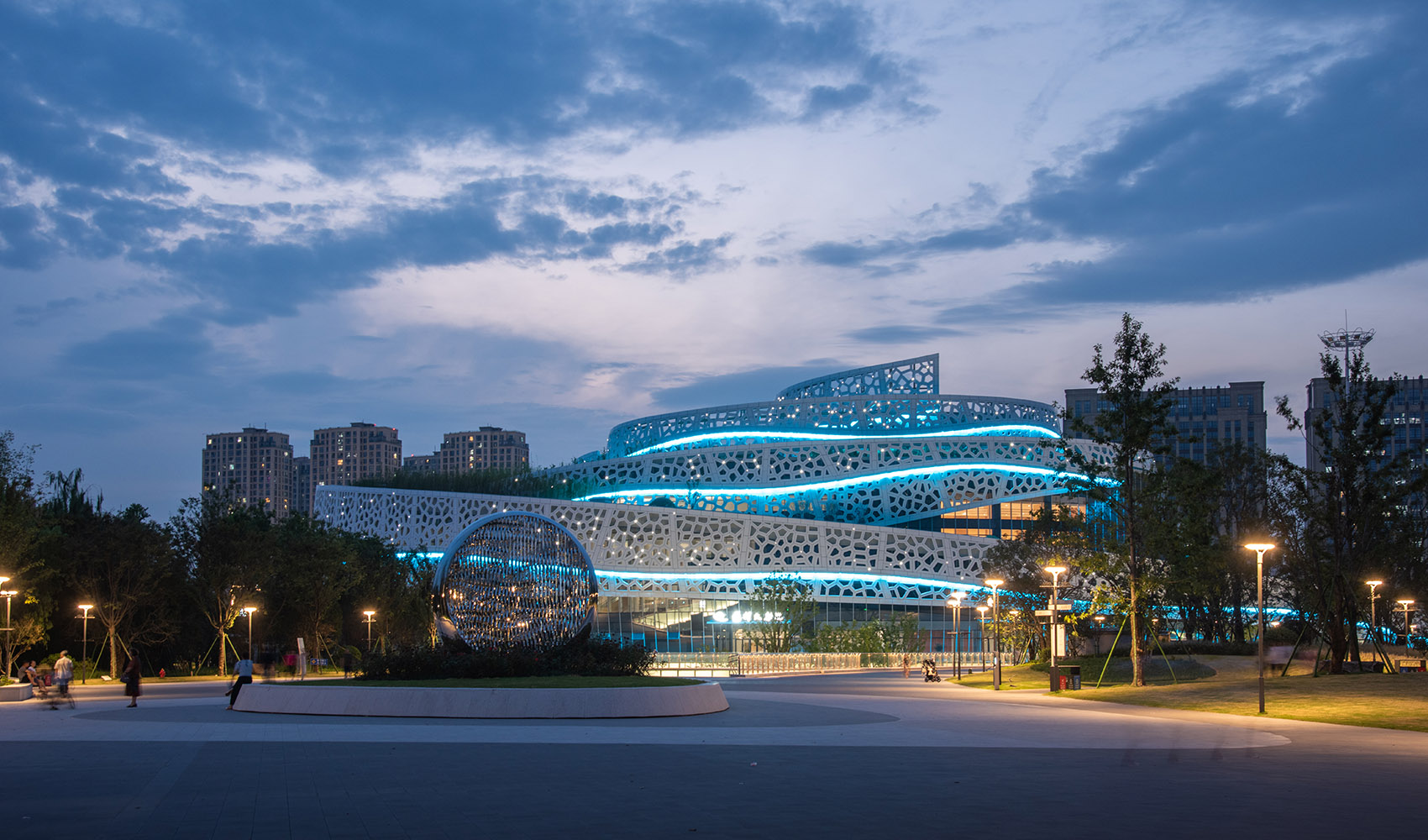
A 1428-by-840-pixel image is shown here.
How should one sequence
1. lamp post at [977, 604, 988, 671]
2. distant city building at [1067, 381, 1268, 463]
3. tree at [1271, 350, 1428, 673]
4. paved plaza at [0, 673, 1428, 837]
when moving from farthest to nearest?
distant city building at [1067, 381, 1268, 463]
lamp post at [977, 604, 988, 671]
tree at [1271, 350, 1428, 673]
paved plaza at [0, 673, 1428, 837]

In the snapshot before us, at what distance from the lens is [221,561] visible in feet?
158

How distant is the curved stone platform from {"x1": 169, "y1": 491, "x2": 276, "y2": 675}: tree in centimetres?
2562

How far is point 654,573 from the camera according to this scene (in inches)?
2790

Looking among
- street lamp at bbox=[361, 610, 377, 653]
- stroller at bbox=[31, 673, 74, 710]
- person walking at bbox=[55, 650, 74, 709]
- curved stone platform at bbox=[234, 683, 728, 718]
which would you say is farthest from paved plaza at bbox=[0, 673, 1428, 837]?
street lamp at bbox=[361, 610, 377, 653]

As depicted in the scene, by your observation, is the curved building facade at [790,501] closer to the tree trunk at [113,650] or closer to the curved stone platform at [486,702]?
the tree trunk at [113,650]

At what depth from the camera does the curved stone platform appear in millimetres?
22484

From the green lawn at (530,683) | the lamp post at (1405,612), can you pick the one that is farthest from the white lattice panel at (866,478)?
the green lawn at (530,683)

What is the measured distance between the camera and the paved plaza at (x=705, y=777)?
10.8 meters

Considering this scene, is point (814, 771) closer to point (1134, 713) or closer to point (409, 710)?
point (409, 710)

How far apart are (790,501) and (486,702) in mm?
55872

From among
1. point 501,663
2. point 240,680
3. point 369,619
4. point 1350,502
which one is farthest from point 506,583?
point 369,619

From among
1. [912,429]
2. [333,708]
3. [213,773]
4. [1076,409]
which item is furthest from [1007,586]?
[1076,409]

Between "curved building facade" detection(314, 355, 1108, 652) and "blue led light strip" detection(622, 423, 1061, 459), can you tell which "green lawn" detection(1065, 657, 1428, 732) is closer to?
"curved building facade" detection(314, 355, 1108, 652)

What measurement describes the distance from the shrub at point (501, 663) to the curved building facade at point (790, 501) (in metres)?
39.7
